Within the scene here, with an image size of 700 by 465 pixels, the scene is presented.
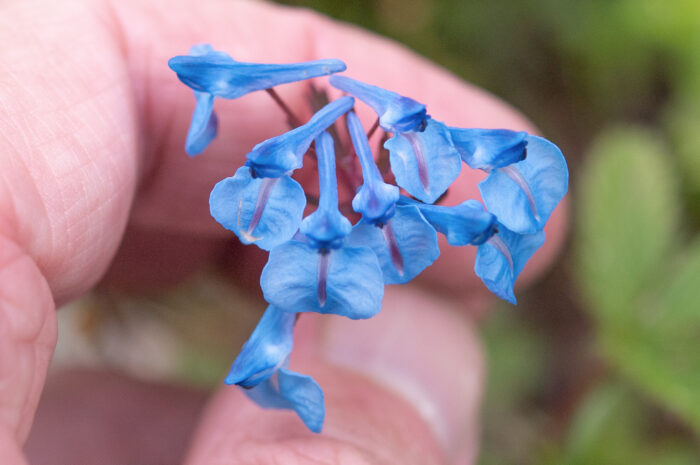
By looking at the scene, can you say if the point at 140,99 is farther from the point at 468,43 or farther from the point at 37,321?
the point at 468,43

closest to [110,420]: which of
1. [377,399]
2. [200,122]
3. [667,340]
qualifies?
[377,399]

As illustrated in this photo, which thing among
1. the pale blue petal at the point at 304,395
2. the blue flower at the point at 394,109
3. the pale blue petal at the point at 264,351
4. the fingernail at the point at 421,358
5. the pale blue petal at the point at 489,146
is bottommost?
the fingernail at the point at 421,358

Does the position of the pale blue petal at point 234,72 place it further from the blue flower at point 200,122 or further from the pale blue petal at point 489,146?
the pale blue petal at point 489,146

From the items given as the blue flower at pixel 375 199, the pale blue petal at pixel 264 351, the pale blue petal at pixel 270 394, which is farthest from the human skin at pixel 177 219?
the blue flower at pixel 375 199

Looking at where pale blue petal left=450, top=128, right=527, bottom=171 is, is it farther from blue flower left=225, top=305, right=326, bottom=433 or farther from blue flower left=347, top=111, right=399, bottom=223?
blue flower left=225, top=305, right=326, bottom=433

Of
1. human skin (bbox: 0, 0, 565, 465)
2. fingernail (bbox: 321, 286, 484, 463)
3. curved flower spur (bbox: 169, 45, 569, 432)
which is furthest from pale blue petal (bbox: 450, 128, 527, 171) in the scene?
fingernail (bbox: 321, 286, 484, 463)

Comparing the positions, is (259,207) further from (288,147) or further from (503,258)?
(503,258)
